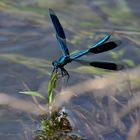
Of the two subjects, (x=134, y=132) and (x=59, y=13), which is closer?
(x=134, y=132)

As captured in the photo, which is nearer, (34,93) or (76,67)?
(34,93)

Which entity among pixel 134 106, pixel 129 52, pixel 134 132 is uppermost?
pixel 129 52

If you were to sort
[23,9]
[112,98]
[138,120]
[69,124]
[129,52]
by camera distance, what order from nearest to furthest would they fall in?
[69,124], [138,120], [112,98], [129,52], [23,9]

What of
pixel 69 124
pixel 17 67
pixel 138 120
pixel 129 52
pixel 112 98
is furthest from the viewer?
pixel 129 52

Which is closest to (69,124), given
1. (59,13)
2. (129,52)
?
(129,52)

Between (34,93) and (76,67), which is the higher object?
(76,67)

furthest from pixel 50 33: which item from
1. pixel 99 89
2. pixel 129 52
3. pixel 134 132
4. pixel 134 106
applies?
pixel 134 132

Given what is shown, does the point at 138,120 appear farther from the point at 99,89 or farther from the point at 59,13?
the point at 59,13

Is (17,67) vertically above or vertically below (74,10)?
below
